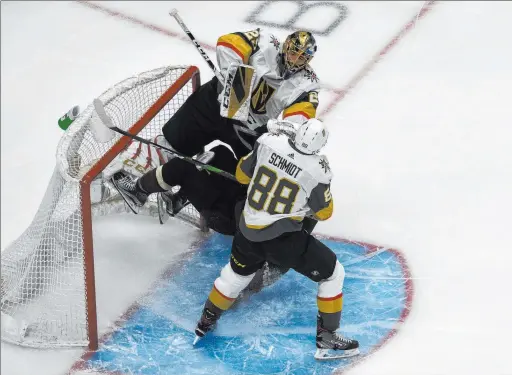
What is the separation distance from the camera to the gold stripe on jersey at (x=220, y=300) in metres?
3.93

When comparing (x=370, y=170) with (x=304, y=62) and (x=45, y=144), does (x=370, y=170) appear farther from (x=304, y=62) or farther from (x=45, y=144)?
(x=45, y=144)

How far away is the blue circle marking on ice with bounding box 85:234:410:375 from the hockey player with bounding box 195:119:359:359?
10cm

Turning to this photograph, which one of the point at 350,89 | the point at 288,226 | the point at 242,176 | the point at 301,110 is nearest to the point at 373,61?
the point at 350,89

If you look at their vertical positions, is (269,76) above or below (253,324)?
above

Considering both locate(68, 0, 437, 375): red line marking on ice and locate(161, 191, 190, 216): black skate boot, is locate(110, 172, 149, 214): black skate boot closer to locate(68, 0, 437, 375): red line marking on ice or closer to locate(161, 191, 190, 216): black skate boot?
locate(161, 191, 190, 216): black skate boot

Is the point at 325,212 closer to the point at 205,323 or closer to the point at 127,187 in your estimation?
the point at 205,323

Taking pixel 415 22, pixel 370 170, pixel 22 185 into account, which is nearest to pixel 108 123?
pixel 22 185

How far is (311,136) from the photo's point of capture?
3.60 meters

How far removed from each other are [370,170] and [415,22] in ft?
4.76

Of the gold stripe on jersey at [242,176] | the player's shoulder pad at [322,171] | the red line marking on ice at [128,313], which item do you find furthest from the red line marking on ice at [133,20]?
the player's shoulder pad at [322,171]

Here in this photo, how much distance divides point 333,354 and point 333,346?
3cm

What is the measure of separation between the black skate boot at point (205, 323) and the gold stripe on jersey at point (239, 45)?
39.8 inches

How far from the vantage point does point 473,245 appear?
4406 millimetres

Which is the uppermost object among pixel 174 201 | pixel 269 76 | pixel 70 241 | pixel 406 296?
pixel 269 76
